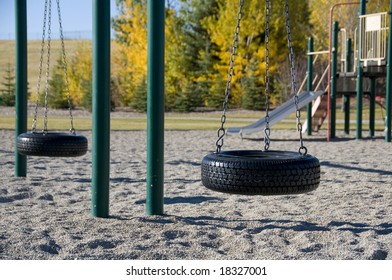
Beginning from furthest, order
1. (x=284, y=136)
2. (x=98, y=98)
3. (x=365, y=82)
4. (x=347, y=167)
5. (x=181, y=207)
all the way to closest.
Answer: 1. (x=365, y=82)
2. (x=284, y=136)
3. (x=347, y=167)
4. (x=181, y=207)
5. (x=98, y=98)

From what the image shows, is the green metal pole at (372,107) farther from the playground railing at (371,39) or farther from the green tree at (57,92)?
the green tree at (57,92)

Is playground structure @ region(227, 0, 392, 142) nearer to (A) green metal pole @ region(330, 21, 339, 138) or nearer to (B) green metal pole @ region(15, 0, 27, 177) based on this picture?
(A) green metal pole @ region(330, 21, 339, 138)

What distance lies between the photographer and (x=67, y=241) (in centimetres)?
436

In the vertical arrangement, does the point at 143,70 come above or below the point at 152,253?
above

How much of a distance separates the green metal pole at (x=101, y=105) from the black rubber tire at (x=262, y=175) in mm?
1433

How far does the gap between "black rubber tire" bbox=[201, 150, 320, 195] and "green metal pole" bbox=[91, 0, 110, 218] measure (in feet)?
4.70

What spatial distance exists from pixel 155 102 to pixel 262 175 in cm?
165

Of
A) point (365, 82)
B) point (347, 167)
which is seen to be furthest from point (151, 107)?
point (365, 82)

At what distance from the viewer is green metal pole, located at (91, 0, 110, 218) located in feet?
16.9

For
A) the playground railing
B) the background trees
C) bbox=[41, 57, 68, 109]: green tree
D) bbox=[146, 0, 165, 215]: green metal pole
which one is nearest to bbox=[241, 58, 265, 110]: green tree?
the background trees

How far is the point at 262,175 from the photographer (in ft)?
12.7

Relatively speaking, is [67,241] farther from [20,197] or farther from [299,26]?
[299,26]

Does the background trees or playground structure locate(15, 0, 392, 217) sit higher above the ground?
the background trees

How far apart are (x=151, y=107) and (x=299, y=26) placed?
1218 inches
